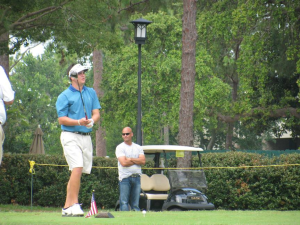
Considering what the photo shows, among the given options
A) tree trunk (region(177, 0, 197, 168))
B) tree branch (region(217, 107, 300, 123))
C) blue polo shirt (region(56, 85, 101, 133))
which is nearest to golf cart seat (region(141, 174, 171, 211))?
tree trunk (region(177, 0, 197, 168))

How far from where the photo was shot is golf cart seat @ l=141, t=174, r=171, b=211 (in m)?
12.5

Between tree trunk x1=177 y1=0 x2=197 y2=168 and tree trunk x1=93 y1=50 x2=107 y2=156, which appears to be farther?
tree trunk x1=93 y1=50 x2=107 y2=156

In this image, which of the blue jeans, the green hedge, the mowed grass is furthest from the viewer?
the green hedge

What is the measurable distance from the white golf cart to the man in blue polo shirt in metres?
4.39

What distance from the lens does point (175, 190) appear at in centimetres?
1219

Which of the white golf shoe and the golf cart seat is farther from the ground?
the golf cart seat

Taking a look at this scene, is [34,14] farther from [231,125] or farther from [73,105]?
[231,125]

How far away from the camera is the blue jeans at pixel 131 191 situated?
1154 centimetres

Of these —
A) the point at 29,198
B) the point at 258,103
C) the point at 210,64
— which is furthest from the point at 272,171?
the point at 210,64

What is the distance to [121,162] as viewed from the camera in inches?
458

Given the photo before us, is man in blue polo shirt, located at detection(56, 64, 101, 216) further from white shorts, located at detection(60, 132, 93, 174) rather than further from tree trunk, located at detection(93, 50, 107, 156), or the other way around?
tree trunk, located at detection(93, 50, 107, 156)

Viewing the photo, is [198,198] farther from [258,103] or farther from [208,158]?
[258,103]

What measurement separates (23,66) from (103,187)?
7028cm

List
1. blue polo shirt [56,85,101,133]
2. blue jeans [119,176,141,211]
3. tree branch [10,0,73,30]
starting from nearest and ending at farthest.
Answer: blue polo shirt [56,85,101,133] → blue jeans [119,176,141,211] → tree branch [10,0,73,30]
